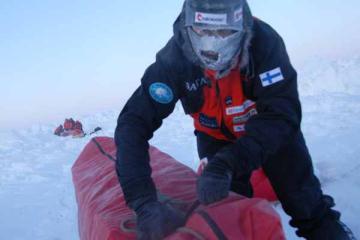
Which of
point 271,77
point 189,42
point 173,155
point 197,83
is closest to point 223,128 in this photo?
point 197,83

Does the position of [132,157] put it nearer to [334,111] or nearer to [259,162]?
[259,162]

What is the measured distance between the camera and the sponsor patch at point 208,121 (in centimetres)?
238

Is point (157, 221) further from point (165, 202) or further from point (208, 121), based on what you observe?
point (208, 121)

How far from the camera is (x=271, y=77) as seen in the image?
2061mm


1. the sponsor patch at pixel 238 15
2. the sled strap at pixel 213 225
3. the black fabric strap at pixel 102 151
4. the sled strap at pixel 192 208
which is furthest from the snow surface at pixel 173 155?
the sponsor patch at pixel 238 15

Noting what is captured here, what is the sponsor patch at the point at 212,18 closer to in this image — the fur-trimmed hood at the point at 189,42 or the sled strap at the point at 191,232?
the fur-trimmed hood at the point at 189,42

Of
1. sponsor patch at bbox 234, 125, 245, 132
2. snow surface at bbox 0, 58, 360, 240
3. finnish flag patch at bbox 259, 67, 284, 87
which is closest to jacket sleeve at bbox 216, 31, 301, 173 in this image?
finnish flag patch at bbox 259, 67, 284, 87

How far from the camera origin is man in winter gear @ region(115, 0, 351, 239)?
1927 mm

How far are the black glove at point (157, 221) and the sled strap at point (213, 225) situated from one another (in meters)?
0.15

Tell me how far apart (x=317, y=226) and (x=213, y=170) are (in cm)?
86

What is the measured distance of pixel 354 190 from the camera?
339 centimetres

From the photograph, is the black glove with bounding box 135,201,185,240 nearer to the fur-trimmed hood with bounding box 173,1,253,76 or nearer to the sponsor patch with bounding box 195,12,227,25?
the fur-trimmed hood with bounding box 173,1,253,76

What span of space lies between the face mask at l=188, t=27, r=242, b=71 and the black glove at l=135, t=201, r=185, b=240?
2.29 feet

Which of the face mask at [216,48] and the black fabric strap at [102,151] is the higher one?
the face mask at [216,48]
